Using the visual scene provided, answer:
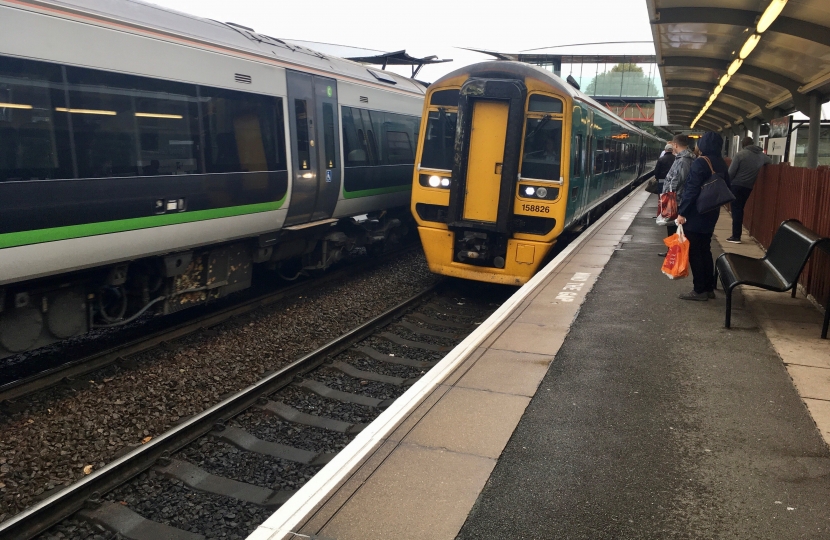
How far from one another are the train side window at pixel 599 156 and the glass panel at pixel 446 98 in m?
3.54

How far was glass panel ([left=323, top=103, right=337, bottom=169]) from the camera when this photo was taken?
913 centimetres

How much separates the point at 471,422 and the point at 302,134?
5624mm

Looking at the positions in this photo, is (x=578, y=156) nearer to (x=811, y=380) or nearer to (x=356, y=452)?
Result: (x=811, y=380)

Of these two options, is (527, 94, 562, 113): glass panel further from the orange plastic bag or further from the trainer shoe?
the trainer shoe

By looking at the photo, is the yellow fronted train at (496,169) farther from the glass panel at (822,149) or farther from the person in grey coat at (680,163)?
the glass panel at (822,149)

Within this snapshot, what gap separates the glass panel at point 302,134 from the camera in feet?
27.9

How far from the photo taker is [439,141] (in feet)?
Result: 29.8

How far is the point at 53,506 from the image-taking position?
3.74 metres

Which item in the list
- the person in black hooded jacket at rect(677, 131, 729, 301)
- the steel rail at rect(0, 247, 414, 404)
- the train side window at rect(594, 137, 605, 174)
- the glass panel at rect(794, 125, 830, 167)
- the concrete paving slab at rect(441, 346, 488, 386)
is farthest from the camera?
the glass panel at rect(794, 125, 830, 167)

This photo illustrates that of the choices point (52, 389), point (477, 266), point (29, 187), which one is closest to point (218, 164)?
point (29, 187)

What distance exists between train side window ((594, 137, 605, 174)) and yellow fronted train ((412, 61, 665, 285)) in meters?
2.50

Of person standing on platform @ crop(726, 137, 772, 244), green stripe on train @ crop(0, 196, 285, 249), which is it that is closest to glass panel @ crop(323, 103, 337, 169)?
green stripe on train @ crop(0, 196, 285, 249)

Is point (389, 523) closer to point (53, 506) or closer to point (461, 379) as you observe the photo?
point (461, 379)

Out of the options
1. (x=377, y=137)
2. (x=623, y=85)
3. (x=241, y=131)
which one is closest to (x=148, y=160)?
(x=241, y=131)
